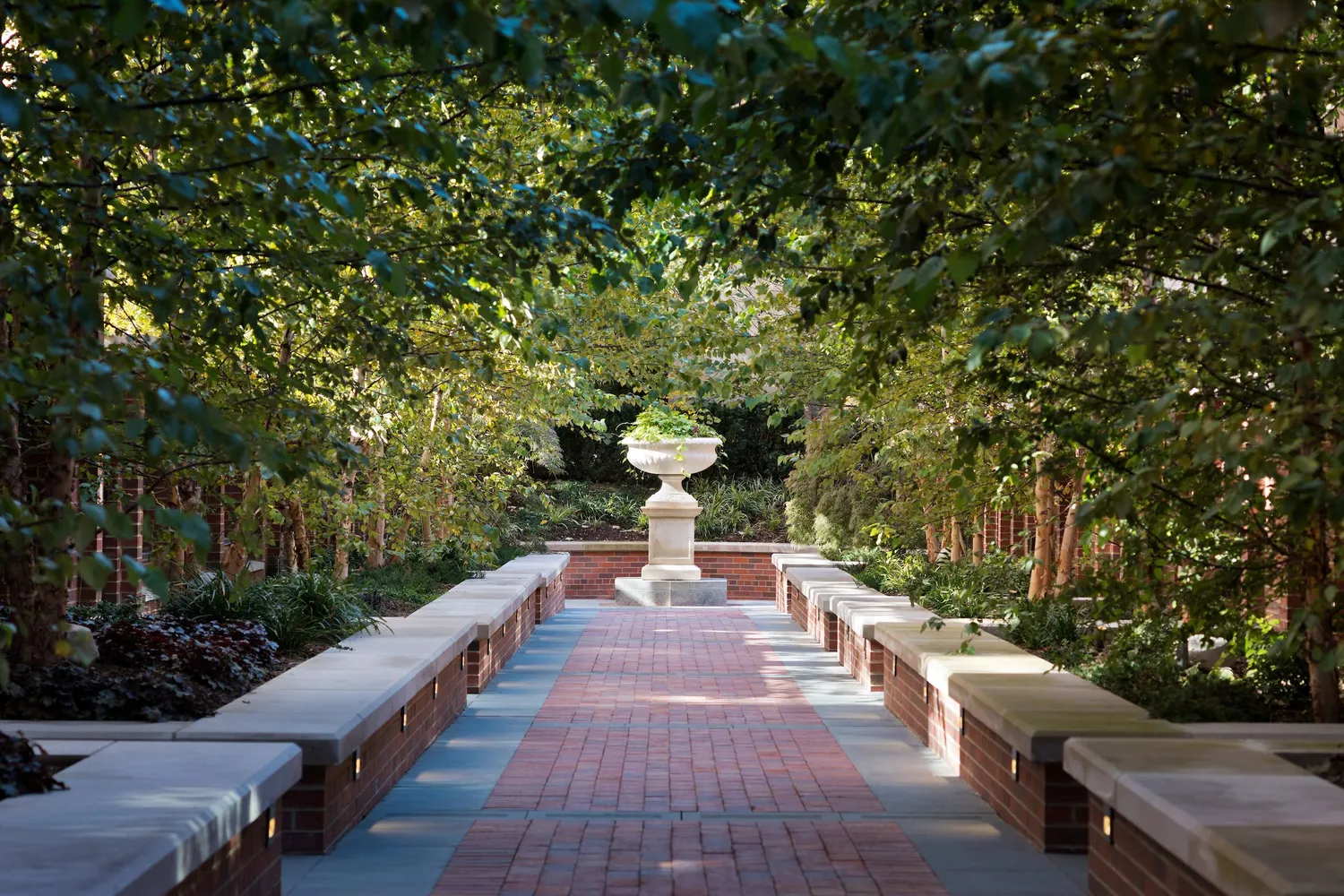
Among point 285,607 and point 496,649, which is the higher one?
point 285,607

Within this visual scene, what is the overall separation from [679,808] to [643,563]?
62.8 feet

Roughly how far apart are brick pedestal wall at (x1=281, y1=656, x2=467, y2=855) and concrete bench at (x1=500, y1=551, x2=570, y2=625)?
8.18 m

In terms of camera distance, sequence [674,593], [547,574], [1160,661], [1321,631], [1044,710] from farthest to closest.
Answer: [674,593] < [547,574] < [1160,661] < [1044,710] < [1321,631]

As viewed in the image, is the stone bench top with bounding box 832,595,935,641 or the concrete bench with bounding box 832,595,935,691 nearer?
the stone bench top with bounding box 832,595,935,641

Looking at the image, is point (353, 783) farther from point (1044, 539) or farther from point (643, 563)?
point (643, 563)

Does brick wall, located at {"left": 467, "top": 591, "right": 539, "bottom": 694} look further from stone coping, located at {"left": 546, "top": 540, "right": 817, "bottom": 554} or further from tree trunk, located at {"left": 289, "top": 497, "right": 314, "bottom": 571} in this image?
stone coping, located at {"left": 546, "top": 540, "right": 817, "bottom": 554}

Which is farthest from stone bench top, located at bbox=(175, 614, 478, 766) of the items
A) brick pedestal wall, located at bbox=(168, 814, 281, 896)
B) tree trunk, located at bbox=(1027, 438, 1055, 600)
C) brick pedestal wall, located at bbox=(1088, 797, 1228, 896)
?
tree trunk, located at bbox=(1027, 438, 1055, 600)

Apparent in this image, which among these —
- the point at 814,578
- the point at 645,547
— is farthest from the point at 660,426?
the point at 814,578

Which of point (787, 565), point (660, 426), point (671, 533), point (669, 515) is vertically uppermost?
point (660, 426)

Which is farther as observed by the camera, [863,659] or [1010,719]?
[863,659]

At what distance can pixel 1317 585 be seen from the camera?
A: 20.8 feet

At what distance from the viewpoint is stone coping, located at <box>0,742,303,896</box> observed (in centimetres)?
388

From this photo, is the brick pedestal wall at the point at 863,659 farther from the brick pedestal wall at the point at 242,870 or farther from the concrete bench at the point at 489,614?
the brick pedestal wall at the point at 242,870

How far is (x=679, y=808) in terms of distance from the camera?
7.61 meters
